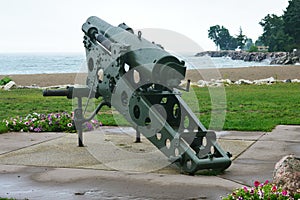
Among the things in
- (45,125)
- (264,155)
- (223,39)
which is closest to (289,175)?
(264,155)

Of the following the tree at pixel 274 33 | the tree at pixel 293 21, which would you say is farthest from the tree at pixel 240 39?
the tree at pixel 293 21

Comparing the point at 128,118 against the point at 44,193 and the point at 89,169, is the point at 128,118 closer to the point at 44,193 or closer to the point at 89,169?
the point at 89,169

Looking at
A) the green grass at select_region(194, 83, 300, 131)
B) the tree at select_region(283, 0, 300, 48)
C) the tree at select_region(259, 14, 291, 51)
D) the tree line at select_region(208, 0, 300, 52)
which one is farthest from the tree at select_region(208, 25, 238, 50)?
the green grass at select_region(194, 83, 300, 131)

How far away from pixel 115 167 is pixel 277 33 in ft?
343

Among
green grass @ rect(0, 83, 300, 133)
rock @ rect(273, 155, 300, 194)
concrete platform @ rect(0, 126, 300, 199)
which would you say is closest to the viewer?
rock @ rect(273, 155, 300, 194)

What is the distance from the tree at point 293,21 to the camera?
83.4 meters

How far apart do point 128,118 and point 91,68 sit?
175 centimetres

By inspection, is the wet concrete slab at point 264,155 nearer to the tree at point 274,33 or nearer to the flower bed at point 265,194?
the flower bed at point 265,194

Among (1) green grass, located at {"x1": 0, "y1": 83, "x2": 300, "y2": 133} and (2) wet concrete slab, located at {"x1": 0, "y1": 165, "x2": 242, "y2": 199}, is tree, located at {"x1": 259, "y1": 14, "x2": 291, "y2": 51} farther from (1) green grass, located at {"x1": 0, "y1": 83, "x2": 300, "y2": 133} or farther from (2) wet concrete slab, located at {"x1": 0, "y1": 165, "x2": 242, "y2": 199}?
(2) wet concrete slab, located at {"x1": 0, "y1": 165, "x2": 242, "y2": 199}

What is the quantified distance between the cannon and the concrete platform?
30cm

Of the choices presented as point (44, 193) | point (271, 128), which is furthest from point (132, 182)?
point (271, 128)

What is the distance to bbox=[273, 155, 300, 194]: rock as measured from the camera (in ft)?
18.8

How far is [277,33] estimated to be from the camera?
10888 cm

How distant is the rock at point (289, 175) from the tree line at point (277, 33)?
57693 millimetres
